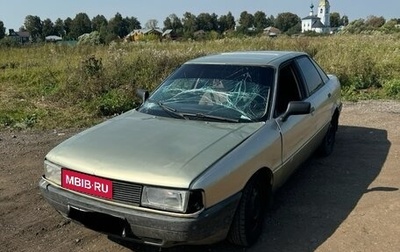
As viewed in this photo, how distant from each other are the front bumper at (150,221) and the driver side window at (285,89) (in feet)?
3.95

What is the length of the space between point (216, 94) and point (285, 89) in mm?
697

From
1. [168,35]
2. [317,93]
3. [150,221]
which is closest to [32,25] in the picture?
[168,35]

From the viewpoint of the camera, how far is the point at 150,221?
99.3 inches

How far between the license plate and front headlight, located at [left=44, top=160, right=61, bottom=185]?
0.06 metres

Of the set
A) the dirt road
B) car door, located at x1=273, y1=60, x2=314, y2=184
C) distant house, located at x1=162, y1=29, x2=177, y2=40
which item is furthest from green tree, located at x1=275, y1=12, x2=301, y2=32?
car door, located at x1=273, y1=60, x2=314, y2=184

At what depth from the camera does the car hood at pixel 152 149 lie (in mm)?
2574

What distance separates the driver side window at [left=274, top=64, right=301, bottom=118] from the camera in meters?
3.65

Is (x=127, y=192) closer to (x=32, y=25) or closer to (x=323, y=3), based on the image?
(x=32, y=25)

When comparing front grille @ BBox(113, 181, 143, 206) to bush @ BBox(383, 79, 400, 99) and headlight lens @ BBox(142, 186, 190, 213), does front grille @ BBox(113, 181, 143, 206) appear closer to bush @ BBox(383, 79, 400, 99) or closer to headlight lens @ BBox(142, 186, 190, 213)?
headlight lens @ BBox(142, 186, 190, 213)

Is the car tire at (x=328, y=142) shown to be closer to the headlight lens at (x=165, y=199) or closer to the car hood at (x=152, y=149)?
the car hood at (x=152, y=149)

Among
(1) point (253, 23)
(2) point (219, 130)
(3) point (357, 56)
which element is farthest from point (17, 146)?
(1) point (253, 23)

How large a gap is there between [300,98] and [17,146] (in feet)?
14.0

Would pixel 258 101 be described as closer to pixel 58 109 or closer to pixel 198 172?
pixel 198 172

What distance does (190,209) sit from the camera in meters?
2.50
